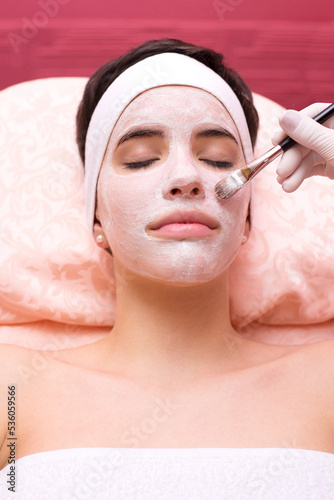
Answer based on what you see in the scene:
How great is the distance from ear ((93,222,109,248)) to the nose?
326mm

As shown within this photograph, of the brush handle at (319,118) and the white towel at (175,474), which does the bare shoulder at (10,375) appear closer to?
the white towel at (175,474)

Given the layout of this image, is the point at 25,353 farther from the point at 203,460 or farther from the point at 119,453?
the point at 203,460

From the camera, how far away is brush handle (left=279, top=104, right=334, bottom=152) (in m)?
1.19

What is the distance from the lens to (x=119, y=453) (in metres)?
1.18

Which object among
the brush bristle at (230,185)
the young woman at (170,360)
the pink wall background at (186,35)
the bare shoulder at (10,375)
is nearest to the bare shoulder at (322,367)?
the young woman at (170,360)

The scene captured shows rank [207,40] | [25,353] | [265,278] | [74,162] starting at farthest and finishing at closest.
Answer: [207,40] → [74,162] → [265,278] → [25,353]

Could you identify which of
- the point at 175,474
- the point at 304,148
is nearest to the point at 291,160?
the point at 304,148

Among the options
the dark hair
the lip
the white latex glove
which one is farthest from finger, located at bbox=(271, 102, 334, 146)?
the dark hair

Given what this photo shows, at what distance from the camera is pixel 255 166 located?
117cm

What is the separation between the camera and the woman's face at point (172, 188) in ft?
4.09

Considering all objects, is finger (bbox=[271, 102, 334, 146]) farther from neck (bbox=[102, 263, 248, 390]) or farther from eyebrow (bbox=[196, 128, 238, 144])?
neck (bbox=[102, 263, 248, 390])

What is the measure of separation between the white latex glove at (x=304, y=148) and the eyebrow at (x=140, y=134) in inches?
10.8

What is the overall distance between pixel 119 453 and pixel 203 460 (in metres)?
0.17

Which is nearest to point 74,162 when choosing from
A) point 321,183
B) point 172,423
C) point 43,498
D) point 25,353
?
point 25,353
